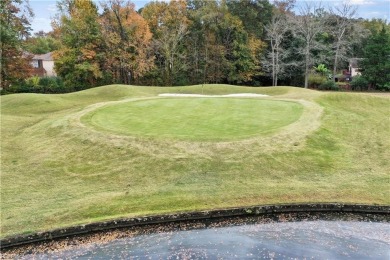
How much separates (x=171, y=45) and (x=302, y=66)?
1453 cm

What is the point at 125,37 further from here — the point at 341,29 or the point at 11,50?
the point at 341,29

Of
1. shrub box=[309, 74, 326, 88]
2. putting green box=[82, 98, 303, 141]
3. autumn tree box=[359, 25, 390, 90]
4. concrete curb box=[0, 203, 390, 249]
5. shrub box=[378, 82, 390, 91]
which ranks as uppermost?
autumn tree box=[359, 25, 390, 90]

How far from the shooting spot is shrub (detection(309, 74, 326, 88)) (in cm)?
3591

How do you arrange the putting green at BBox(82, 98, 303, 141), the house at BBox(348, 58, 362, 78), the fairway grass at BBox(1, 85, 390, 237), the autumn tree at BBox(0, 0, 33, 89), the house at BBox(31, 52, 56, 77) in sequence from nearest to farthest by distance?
1. the fairway grass at BBox(1, 85, 390, 237)
2. the putting green at BBox(82, 98, 303, 141)
3. the autumn tree at BBox(0, 0, 33, 89)
4. the house at BBox(348, 58, 362, 78)
5. the house at BBox(31, 52, 56, 77)

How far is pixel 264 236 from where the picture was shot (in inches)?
263

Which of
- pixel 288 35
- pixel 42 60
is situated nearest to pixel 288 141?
pixel 288 35

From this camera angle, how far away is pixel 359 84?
3434cm

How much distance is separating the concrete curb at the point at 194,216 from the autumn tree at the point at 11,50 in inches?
1098

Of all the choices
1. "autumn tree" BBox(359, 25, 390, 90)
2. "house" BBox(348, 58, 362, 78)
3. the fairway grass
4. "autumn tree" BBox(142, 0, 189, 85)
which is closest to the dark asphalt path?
the fairway grass

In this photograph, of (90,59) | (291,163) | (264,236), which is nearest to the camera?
(264,236)

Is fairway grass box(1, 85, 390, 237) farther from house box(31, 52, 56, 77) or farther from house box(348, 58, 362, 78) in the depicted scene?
house box(31, 52, 56, 77)

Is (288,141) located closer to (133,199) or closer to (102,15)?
(133,199)

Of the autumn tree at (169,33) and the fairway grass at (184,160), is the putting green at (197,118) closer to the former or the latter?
the fairway grass at (184,160)

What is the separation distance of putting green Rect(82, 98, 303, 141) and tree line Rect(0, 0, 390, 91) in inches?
705
